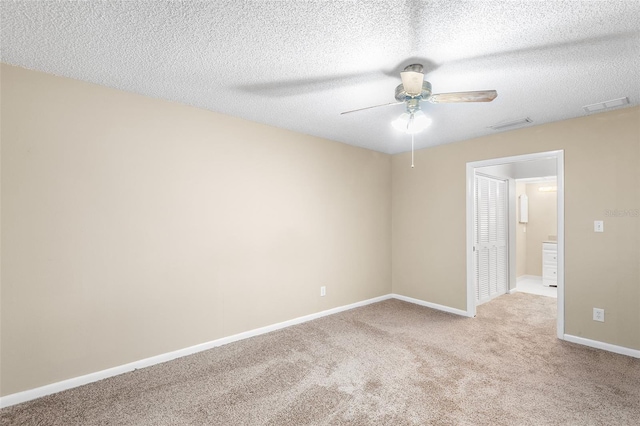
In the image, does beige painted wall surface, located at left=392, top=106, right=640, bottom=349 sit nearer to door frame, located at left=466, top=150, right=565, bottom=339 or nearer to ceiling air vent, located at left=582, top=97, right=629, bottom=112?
door frame, located at left=466, top=150, right=565, bottom=339

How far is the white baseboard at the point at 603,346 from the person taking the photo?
284 cm

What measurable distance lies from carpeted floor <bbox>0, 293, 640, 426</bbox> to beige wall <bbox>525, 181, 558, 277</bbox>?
3.74 meters

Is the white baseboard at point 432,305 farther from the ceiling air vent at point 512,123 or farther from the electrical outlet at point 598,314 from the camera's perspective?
the ceiling air vent at point 512,123

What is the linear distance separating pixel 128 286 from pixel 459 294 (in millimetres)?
3893

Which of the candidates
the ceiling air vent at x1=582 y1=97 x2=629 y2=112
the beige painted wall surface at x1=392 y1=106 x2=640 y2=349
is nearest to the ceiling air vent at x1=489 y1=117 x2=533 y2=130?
the beige painted wall surface at x1=392 y1=106 x2=640 y2=349

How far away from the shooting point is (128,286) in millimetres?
2582

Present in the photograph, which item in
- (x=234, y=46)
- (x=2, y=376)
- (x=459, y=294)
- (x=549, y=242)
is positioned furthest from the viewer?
(x=549, y=242)

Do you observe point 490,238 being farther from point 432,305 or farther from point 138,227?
point 138,227

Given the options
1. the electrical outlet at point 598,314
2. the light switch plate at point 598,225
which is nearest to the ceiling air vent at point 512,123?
the light switch plate at point 598,225

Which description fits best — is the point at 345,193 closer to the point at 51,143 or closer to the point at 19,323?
the point at 51,143

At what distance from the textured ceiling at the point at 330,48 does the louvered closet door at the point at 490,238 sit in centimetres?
201

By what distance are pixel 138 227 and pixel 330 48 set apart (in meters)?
2.16

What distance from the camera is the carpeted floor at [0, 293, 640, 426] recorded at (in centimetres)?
198

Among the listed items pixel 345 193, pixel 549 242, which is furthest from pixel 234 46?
pixel 549 242
